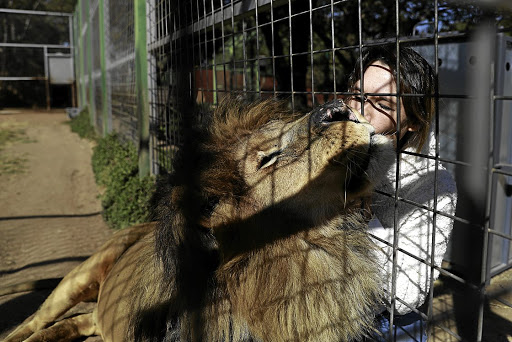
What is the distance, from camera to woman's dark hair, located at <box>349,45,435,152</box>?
1.99 m

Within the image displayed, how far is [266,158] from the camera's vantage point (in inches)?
79.8

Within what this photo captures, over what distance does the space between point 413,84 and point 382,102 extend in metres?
0.16

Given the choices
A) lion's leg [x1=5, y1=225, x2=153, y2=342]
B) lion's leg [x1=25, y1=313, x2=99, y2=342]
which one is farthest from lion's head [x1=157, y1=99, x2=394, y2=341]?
lion's leg [x1=25, y1=313, x2=99, y2=342]

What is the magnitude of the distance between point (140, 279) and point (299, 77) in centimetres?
576

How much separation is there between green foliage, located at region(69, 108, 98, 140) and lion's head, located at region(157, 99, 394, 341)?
10870mm

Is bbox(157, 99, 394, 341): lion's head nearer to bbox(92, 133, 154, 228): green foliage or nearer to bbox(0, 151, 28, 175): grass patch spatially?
bbox(92, 133, 154, 228): green foliage

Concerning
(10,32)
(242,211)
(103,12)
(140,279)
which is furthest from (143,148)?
(10,32)

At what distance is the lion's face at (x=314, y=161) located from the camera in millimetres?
1818

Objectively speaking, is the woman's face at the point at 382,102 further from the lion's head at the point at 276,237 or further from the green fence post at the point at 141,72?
the green fence post at the point at 141,72

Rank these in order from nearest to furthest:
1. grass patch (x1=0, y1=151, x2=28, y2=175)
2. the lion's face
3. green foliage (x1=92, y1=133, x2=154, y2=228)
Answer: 1. the lion's face
2. green foliage (x1=92, y1=133, x2=154, y2=228)
3. grass patch (x1=0, y1=151, x2=28, y2=175)

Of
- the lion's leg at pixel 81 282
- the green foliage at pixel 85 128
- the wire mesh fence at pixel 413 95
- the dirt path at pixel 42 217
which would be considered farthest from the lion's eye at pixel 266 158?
the green foliage at pixel 85 128

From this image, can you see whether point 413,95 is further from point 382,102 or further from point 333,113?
point 382,102

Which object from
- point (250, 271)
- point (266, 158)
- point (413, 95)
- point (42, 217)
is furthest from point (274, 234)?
point (42, 217)

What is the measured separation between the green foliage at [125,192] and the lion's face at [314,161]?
2384 mm
